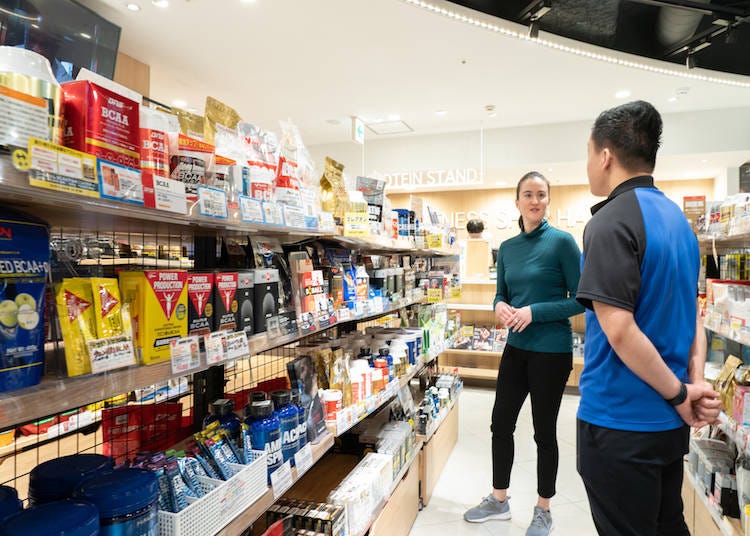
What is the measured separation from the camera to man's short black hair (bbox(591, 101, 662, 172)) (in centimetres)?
142

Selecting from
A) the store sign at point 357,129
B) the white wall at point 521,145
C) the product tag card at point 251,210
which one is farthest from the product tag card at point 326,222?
the white wall at point 521,145

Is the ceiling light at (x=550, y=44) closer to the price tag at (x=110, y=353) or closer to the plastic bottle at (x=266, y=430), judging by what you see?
the plastic bottle at (x=266, y=430)

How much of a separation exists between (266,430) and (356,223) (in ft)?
3.28

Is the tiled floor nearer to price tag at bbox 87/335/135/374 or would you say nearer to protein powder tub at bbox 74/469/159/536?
protein powder tub at bbox 74/469/159/536

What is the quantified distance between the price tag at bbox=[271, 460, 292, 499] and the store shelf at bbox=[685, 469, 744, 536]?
1775 millimetres

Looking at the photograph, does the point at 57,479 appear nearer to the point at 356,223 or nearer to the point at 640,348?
the point at 356,223

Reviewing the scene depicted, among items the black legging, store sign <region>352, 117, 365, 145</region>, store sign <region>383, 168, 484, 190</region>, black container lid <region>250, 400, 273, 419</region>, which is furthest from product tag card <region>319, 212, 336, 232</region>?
store sign <region>383, 168, 484, 190</region>

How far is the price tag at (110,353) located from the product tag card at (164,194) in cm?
28

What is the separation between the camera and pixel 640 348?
1292 millimetres

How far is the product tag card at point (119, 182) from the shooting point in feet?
2.73

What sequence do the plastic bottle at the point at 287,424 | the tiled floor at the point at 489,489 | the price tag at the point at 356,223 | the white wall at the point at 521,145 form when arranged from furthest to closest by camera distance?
the white wall at the point at 521,145, the tiled floor at the point at 489,489, the price tag at the point at 356,223, the plastic bottle at the point at 287,424

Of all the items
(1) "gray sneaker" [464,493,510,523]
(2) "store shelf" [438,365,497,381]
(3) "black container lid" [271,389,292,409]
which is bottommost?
(1) "gray sneaker" [464,493,510,523]

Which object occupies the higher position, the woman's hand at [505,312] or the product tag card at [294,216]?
the product tag card at [294,216]

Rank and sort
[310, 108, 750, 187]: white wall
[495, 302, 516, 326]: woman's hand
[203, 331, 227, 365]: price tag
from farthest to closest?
[310, 108, 750, 187]: white wall, [495, 302, 516, 326]: woman's hand, [203, 331, 227, 365]: price tag
